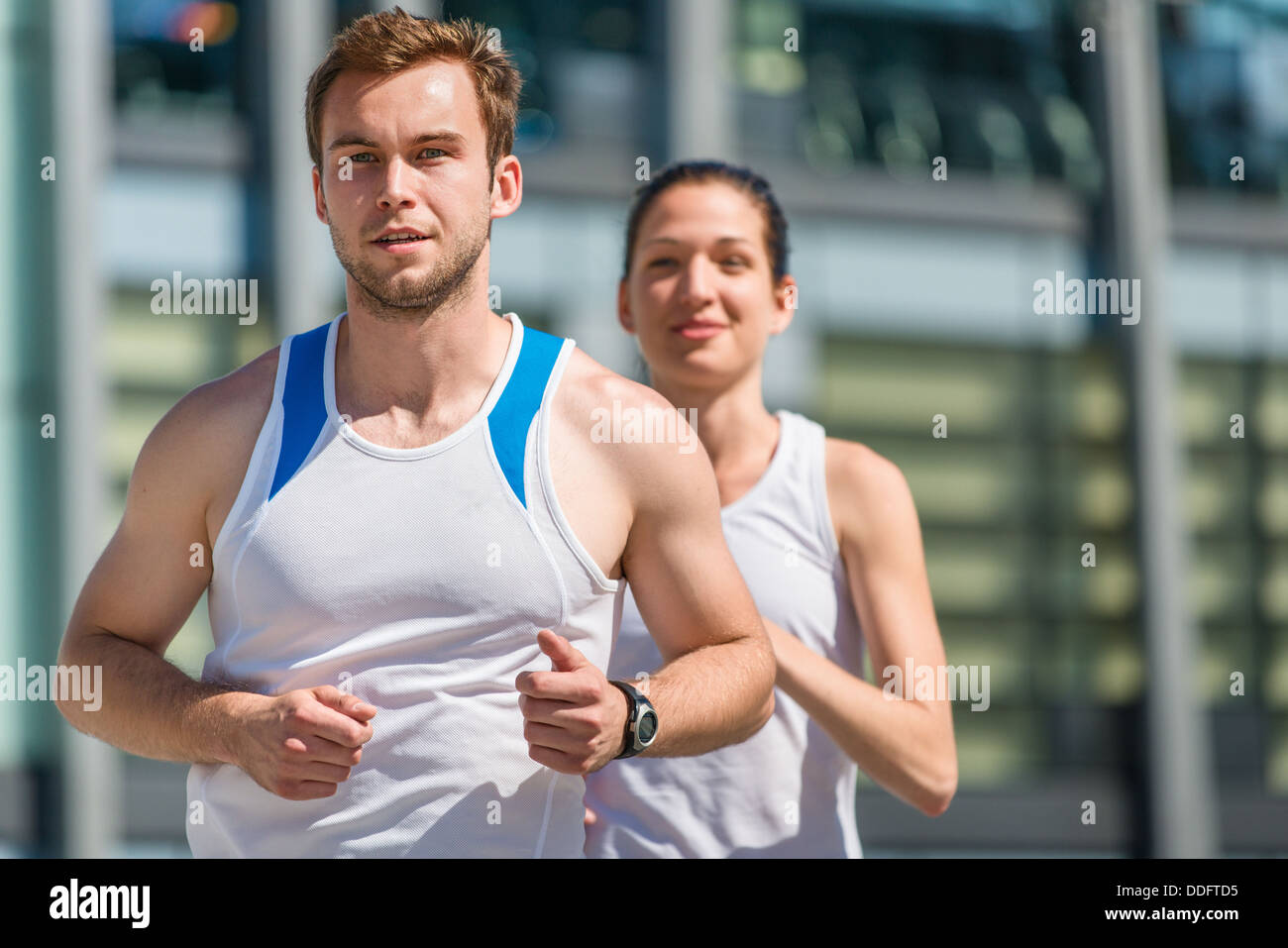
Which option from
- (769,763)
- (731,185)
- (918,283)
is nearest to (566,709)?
(769,763)

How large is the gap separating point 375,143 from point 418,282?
195 mm

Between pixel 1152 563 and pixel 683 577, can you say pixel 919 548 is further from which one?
pixel 1152 563

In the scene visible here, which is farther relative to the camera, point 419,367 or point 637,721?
point 419,367

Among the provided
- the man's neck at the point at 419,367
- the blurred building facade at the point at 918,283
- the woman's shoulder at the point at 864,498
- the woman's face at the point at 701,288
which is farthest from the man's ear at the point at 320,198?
the blurred building facade at the point at 918,283

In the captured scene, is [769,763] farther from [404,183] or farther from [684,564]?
[404,183]

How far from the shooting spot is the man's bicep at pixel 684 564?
6.73ft

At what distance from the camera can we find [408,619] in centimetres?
194

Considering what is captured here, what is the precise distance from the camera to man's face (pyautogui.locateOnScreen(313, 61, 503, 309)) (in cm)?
196

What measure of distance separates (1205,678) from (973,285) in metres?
2.57

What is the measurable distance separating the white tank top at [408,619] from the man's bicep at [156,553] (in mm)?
64

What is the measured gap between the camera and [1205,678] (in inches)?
330

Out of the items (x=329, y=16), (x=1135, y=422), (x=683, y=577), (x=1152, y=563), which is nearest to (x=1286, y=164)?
(x=1135, y=422)

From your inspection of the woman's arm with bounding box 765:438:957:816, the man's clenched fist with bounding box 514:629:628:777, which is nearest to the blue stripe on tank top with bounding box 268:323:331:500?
the man's clenched fist with bounding box 514:629:628:777

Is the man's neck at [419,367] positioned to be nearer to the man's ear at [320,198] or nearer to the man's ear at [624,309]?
the man's ear at [320,198]
